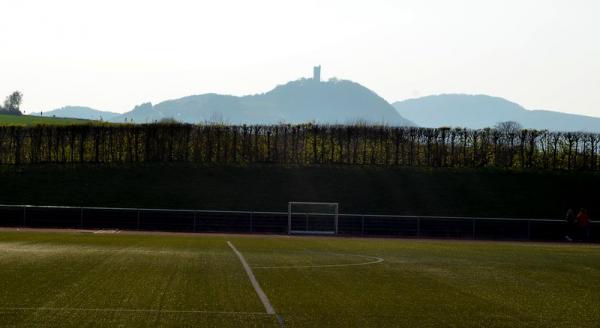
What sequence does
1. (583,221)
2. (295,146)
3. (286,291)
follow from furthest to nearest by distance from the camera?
(295,146) < (583,221) < (286,291)

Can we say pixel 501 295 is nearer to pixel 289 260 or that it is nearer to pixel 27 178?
pixel 289 260

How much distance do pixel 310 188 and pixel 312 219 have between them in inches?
320

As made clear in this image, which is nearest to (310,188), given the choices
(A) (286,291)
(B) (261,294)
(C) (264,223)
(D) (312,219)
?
(D) (312,219)

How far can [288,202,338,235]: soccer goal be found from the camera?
138 feet

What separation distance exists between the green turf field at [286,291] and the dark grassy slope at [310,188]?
27016 millimetres

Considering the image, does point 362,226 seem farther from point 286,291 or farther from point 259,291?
point 259,291

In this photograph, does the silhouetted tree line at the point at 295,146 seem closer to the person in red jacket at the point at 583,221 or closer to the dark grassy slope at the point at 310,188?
the dark grassy slope at the point at 310,188

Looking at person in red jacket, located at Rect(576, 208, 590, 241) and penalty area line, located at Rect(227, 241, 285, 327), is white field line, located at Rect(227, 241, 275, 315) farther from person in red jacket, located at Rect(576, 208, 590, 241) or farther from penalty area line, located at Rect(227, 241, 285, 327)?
person in red jacket, located at Rect(576, 208, 590, 241)

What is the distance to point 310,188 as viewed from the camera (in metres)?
50.3

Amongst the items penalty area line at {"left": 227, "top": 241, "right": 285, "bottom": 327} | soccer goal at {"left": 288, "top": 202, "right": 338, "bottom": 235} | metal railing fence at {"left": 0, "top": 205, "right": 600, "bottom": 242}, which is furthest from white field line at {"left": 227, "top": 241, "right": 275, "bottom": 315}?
soccer goal at {"left": 288, "top": 202, "right": 338, "bottom": 235}

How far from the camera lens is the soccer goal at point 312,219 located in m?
42.0

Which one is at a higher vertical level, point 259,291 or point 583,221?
point 259,291

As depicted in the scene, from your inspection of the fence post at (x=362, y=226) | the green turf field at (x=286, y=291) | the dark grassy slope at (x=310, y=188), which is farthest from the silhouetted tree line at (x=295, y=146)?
the green turf field at (x=286, y=291)

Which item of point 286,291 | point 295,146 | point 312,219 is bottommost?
point 312,219
